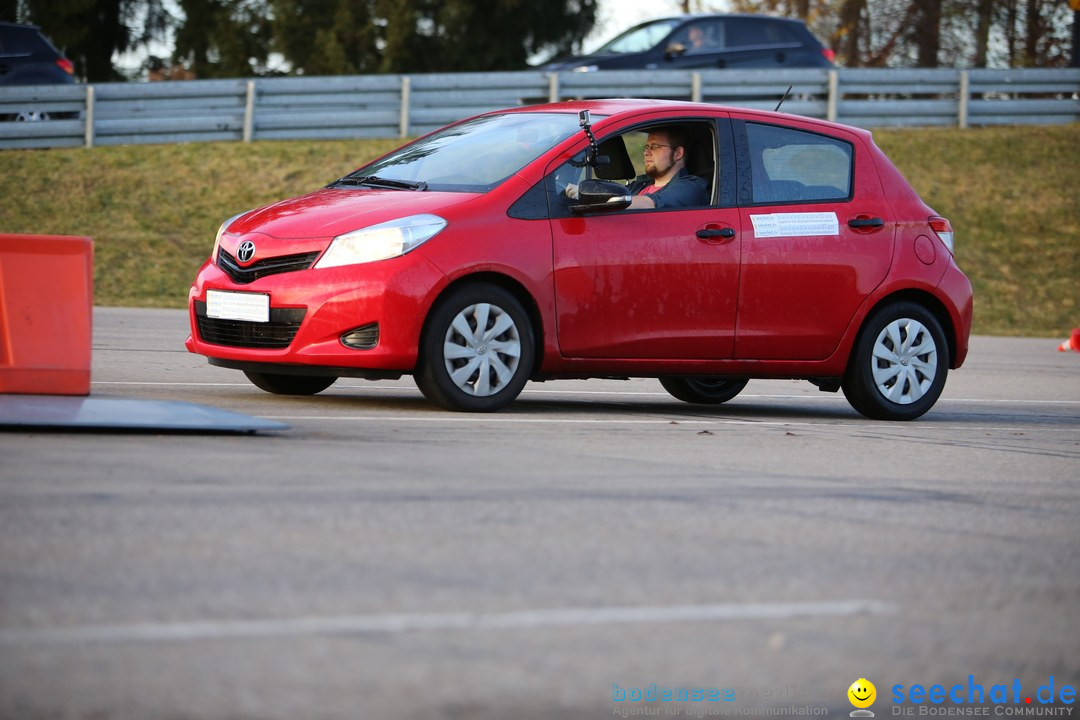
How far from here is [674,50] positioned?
2700 centimetres

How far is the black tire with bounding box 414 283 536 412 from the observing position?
8523mm

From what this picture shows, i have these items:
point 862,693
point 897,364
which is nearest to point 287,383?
point 897,364

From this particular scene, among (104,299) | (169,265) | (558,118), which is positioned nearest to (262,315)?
(558,118)

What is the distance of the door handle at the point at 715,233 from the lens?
30.9 ft

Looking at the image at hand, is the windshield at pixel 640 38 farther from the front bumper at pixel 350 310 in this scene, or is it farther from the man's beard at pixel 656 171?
the front bumper at pixel 350 310

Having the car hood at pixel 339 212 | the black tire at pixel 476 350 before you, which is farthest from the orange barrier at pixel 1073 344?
the car hood at pixel 339 212

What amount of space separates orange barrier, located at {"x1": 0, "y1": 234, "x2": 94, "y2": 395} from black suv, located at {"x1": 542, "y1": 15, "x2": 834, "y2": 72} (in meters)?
19.1

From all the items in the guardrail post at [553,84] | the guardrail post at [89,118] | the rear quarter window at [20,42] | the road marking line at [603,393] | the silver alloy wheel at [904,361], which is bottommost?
the road marking line at [603,393]

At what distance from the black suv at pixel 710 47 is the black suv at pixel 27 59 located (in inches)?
304

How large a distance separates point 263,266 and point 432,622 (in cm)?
487

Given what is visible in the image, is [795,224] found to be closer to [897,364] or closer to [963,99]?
[897,364]

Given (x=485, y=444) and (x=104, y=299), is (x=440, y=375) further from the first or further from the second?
(x=104, y=299)

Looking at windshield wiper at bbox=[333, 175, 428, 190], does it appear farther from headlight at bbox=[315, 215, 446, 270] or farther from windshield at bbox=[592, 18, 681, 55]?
windshield at bbox=[592, 18, 681, 55]

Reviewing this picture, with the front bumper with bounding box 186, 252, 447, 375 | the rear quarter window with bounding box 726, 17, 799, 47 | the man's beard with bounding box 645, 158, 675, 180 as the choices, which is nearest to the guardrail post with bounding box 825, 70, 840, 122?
the rear quarter window with bounding box 726, 17, 799, 47
